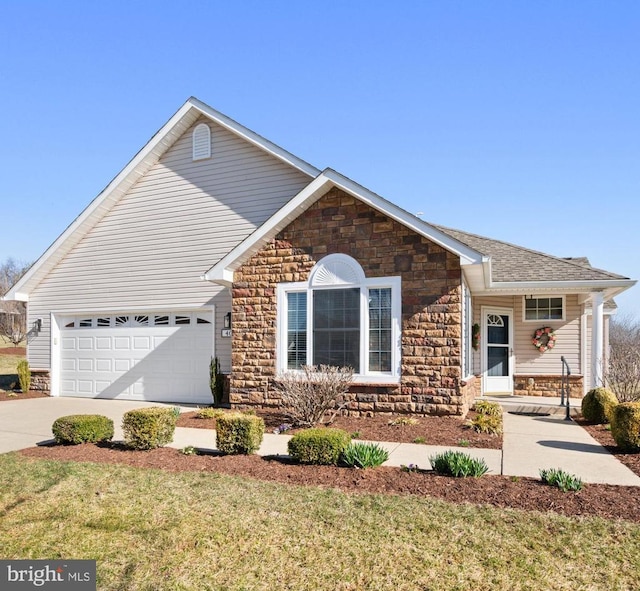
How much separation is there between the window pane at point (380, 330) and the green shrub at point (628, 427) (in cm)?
399

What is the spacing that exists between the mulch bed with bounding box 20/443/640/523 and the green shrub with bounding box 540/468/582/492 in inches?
2.9

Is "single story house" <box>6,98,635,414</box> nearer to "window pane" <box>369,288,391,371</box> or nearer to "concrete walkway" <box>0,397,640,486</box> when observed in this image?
"window pane" <box>369,288,391,371</box>

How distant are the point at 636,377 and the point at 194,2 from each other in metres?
11.2

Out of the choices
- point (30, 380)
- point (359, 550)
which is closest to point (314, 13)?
point (359, 550)

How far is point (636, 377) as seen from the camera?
1115 centimetres

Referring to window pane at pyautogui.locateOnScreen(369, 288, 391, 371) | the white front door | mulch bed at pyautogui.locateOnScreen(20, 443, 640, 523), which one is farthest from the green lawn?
the white front door

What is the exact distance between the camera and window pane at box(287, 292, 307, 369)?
1101 cm

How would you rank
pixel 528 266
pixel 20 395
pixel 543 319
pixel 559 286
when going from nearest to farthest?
pixel 559 286 → pixel 528 266 → pixel 543 319 → pixel 20 395

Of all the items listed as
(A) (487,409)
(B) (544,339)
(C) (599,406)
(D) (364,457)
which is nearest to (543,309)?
(B) (544,339)

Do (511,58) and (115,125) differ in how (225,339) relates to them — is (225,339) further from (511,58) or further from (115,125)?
(511,58)

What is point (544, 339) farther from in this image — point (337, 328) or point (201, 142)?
point (201, 142)

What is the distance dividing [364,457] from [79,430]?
4453 mm

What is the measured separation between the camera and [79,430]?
8.06 metres

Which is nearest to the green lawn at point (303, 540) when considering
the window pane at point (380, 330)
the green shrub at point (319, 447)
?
the green shrub at point (319, 447)
